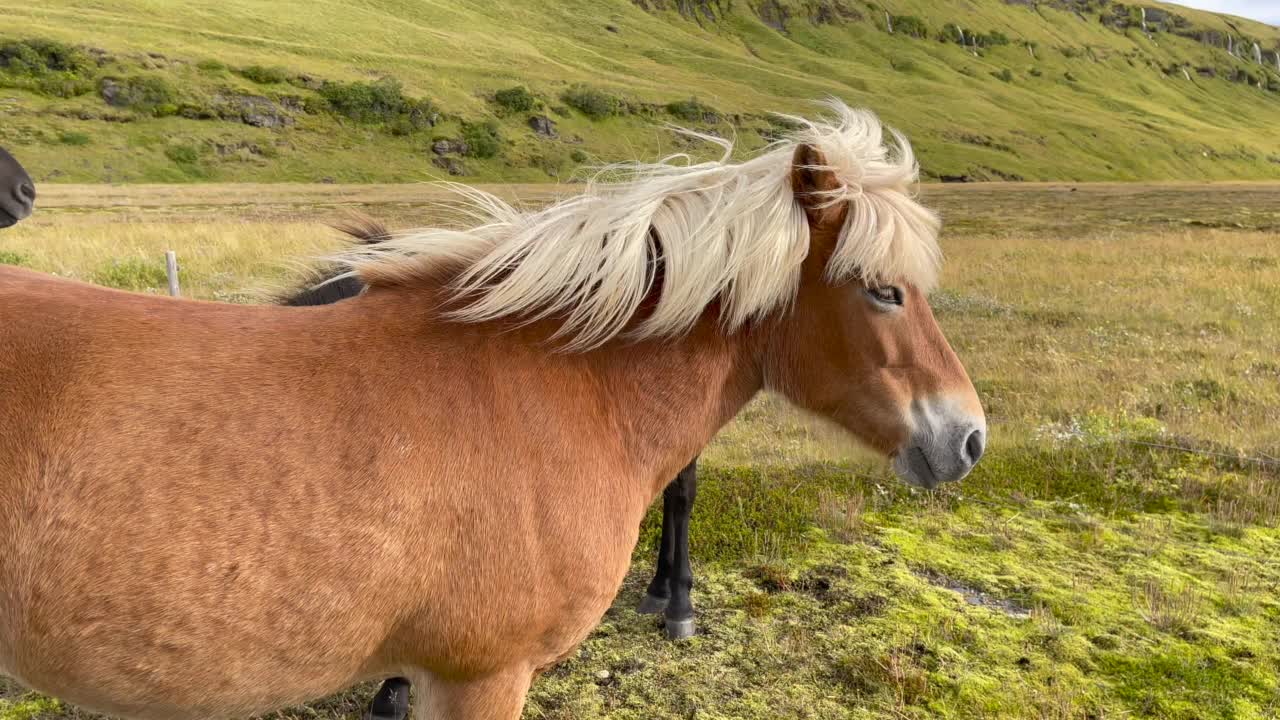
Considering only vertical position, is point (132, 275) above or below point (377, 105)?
above

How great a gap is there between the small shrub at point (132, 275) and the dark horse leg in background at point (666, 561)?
1177 centimetres

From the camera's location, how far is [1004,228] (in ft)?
120

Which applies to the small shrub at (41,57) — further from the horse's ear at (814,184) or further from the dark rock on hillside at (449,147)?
the horse's ear at (814,184)

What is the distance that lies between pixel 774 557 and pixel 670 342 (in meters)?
3.05

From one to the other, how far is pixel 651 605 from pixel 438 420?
9.41 ft

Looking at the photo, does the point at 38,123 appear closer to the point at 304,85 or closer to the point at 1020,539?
the point at 304,85

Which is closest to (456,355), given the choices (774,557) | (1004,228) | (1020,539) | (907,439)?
(907,439)

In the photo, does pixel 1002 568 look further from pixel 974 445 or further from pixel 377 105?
pixel 377 105

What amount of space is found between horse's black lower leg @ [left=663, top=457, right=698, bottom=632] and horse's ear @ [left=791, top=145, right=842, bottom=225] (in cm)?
226

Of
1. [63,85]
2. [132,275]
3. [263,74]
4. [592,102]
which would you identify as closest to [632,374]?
[132,275]

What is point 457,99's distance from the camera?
86312 millimetres

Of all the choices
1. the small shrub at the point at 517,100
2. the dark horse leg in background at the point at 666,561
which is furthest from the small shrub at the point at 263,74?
the dark horse leg in background at the point at 666,561

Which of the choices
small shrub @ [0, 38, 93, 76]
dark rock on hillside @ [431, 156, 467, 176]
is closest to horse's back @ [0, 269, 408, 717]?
dark rock on hillside @ [431, 156, 467, 176]

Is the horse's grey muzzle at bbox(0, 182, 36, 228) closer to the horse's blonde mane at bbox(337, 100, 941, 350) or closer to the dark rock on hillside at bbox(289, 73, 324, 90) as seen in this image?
the horse's blonde mane at bbox(337, 100, 941, 350)
